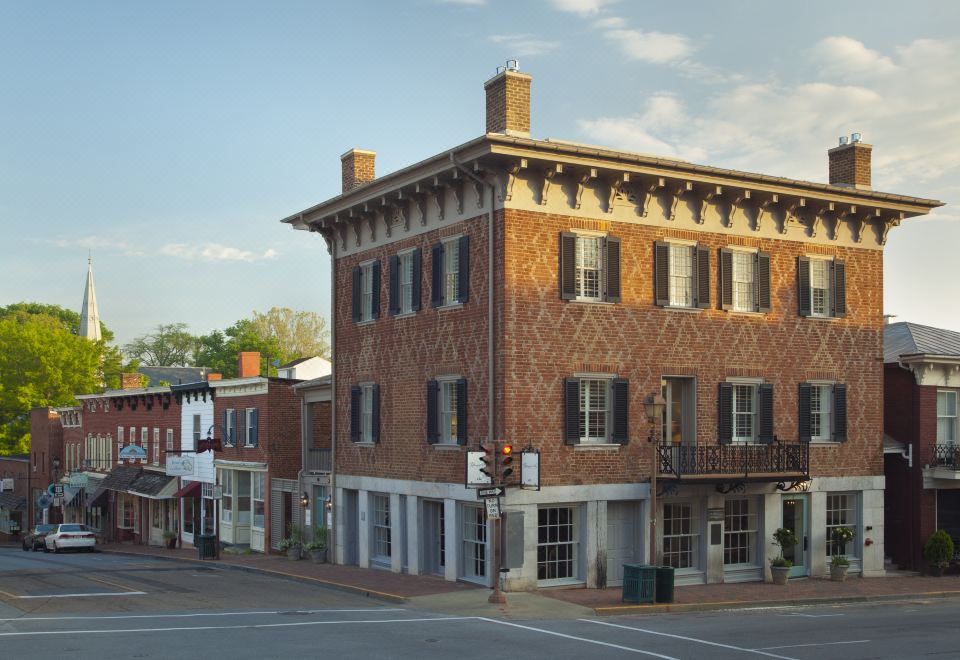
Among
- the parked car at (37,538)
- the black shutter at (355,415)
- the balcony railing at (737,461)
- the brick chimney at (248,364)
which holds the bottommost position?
the parked car at (37,538)

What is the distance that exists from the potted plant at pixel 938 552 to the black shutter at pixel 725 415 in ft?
Result: 26.0

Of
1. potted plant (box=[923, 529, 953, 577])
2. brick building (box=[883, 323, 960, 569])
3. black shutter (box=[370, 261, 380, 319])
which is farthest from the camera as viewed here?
brick building (box=[883, 323, 960, 569])

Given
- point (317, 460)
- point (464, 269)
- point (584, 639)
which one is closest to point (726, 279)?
point (464, 269)

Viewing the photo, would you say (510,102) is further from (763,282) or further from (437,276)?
(763,282)

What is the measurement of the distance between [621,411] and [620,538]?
3.39m

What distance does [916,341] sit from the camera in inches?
1416

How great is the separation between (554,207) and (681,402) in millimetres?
6681

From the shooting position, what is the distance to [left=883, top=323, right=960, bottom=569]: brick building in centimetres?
3394

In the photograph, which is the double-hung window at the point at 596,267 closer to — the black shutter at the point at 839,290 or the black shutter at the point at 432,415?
the black shutter at the point at 432,415

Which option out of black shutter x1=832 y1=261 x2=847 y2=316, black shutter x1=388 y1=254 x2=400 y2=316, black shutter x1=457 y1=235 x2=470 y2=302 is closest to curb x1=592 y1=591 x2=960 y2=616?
black shutter x1=832 y1=261 x2=847 y2=316

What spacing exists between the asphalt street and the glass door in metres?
4.77

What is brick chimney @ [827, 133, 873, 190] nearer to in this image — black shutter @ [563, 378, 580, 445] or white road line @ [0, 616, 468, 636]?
black shutter @ [563, 378, 580, 445]

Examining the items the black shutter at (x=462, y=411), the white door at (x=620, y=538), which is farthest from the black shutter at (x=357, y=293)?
the white door at (x=620, y=538)

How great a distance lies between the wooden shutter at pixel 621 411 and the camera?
2834cm
